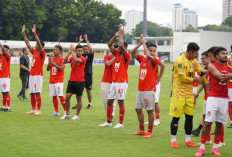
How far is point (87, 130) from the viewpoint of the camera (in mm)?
10992

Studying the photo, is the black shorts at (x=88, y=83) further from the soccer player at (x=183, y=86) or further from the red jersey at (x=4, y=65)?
the soccer player at (x=183, y=86)

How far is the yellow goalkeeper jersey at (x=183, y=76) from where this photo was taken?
352 inches

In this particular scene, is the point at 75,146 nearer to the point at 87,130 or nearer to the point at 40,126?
the point at 87,130

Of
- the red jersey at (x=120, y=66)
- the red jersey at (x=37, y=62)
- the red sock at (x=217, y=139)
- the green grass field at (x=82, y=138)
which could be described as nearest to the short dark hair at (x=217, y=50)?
the red sock at (x=217, y=139)

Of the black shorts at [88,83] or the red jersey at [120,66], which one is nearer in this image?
the red jersey at [120,66]

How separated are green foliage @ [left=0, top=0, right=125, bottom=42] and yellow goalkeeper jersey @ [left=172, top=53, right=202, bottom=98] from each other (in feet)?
240

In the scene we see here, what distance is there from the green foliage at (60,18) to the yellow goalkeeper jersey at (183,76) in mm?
73115

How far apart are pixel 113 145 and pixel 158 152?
3.58 ft

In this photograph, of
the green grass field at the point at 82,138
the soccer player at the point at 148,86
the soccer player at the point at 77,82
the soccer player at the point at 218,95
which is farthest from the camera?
the soccer player at the point at 77,82

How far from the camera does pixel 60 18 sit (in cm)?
9156

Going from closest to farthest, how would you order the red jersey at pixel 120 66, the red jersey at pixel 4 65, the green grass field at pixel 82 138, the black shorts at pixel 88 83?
the green grass field at pixel 82 138, the red jersey at pixel 120 66, the red jersey at pixel 4 65, the black shorts at pixel 88 83

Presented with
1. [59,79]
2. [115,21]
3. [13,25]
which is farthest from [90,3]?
[59,79]

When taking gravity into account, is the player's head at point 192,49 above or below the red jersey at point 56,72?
above

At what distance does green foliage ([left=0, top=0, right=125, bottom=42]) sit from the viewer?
80625 mm
